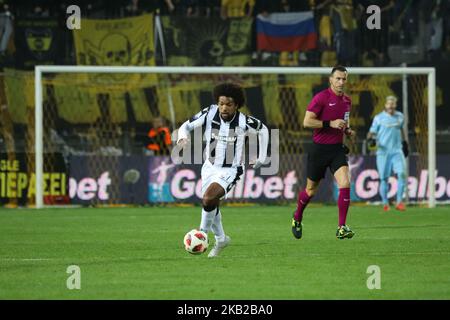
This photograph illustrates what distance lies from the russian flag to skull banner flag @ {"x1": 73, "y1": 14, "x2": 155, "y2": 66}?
2.79 metres

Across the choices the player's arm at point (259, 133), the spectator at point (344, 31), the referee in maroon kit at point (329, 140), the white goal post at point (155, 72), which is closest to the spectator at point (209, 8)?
the spectator at point (344, 31)

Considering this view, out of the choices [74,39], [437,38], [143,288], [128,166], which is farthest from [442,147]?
[143,288]

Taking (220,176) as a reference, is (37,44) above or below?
above

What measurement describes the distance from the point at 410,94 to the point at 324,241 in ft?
40.1

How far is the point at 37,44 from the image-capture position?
2544cm

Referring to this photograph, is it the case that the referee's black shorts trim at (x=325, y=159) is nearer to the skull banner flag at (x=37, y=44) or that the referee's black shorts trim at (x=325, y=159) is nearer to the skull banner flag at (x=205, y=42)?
the skull banner flag at (x=205, y=42)

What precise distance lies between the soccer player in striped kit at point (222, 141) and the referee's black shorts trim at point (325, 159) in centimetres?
210

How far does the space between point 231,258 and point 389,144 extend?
9587 millimetres

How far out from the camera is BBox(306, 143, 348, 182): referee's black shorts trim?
13.7 m

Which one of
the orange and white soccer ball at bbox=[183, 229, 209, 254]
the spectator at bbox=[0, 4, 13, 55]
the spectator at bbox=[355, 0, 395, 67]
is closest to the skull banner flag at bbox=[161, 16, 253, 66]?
the spectator at bbox=[355, 0, 395, 67]

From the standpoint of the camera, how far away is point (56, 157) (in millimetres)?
21625

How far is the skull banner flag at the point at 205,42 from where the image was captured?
2569cm

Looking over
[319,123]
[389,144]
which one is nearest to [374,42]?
[389,144]

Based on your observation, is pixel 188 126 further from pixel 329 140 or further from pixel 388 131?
pixel 388 131
